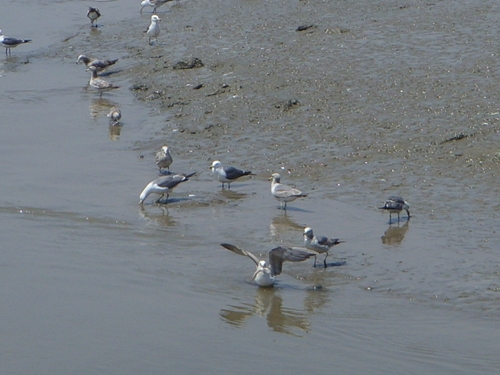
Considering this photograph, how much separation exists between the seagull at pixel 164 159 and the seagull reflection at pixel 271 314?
14.1 feet

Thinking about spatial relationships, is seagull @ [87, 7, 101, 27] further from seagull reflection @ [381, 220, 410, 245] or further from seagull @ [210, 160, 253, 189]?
seagull reflection @ [381, 220, 410, 245]

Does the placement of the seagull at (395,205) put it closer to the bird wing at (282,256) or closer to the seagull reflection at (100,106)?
the bird wing at (282,256)

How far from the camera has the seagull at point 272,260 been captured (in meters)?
9.90

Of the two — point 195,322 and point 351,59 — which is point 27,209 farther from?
point 351,59

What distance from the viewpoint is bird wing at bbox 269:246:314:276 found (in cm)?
1000

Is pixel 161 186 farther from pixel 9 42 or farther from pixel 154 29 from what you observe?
pixel 9 42

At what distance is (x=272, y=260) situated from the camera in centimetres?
1004

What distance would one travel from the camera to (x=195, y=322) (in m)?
9.28

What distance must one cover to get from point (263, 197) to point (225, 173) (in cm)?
62

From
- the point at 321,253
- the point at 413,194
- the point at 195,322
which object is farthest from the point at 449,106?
the point at 195,322

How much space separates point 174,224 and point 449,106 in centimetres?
525

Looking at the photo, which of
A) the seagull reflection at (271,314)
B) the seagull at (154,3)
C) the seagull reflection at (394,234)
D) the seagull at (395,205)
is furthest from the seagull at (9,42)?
the seagull reflection at (271,314)

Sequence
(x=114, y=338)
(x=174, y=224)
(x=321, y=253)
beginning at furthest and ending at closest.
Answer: (x=174, y=224), (x=321, y=253), (x=114, y=338)

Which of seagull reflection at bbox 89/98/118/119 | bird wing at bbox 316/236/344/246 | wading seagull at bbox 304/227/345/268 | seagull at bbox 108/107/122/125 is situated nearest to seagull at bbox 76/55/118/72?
seagull reflection at bbox 89/98/118/119
